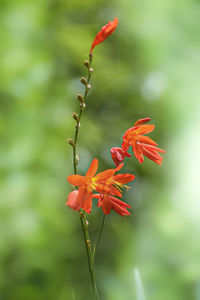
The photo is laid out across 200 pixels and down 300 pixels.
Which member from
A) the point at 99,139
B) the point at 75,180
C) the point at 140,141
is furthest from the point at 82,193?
the point at 99,139

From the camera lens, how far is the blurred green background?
1218mm

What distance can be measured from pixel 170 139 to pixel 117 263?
55 cm

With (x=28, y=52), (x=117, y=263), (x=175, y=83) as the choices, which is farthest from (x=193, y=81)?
(x=117, y=263)

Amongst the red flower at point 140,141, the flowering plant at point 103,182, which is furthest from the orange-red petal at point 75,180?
the red flower at point 140,141

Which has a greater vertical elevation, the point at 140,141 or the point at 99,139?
the point at 140,141

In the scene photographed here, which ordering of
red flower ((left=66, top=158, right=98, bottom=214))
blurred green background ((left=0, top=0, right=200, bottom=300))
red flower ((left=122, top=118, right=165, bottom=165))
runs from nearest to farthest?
red flower ((left=66, top=158, right=98, bottom=214)), red flower ((left=122, top=118, right=165, bottom=165)), blurred green background ((left=0, top=0, right=200, bottom=300))

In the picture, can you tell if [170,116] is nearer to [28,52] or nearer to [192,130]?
[192,130]

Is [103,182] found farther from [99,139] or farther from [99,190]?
[99,139]

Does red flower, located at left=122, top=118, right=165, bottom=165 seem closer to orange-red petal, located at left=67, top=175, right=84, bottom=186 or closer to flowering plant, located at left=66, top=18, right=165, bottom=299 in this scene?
flowering plant, located at left=66, top=18, right=165, bottom=299

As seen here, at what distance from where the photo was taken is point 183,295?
1.26 meters

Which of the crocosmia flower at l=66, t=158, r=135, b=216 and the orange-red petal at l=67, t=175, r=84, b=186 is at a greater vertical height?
the orange-red petal at l=67, t=175, r=84, b=186

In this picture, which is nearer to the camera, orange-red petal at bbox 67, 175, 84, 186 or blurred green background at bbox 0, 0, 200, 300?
orange-red petal at bbox 67, 175, 84, 186

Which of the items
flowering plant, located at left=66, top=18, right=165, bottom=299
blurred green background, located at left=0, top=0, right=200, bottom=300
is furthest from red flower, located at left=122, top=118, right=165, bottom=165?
blurred green background, located at left=0, top=0, right=200, bottom=300

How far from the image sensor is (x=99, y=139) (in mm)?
1482
